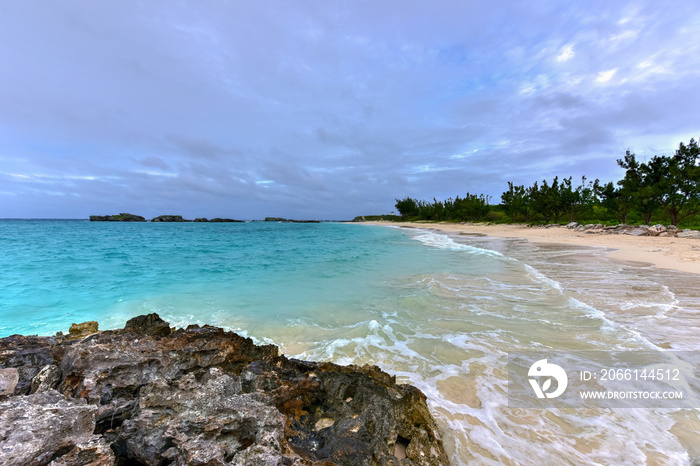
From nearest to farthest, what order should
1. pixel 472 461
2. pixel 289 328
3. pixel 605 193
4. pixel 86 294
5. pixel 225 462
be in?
pixel 225 462 → pixel 472 461 → pixel 289 328 → pixel 86 294 → pixel 605 193

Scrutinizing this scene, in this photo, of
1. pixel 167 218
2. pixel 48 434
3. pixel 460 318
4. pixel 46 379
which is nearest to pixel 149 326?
pixel 46 379

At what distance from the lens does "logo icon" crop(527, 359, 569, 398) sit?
391 centimetres

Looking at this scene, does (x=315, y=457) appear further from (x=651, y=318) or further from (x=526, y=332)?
(x=651, y=318)

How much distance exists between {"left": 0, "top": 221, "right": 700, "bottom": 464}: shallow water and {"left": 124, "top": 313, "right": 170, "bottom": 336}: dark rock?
2.08 meters

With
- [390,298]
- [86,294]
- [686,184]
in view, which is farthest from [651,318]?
[686,184]

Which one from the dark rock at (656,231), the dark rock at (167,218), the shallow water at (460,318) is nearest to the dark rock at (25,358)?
the shallow water at (460,318)

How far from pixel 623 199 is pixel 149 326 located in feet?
179

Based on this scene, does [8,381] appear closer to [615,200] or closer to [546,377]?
[546,377]

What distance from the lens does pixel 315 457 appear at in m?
2.31

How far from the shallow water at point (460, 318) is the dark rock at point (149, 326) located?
2.08 m

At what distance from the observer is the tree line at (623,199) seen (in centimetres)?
3102

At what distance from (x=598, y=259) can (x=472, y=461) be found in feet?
54.3

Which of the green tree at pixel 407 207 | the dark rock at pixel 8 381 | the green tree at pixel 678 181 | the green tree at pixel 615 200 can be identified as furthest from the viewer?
the green tree at pixel 407 207

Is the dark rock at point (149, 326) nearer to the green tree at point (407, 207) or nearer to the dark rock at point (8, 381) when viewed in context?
the dark rock at point (8, 381)
